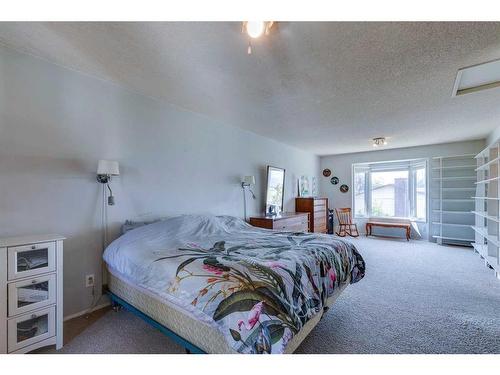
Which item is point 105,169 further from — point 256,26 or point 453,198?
point 453,198

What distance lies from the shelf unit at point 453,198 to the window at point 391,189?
0.26 metres

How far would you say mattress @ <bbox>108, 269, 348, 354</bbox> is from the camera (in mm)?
1393

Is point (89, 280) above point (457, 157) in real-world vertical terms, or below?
below

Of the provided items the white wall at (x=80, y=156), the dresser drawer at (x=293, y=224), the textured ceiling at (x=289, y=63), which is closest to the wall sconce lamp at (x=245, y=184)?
the dresser drawer at (x=293, y=224)

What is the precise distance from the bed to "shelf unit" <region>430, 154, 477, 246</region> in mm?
4474

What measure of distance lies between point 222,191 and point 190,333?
249 centimetres

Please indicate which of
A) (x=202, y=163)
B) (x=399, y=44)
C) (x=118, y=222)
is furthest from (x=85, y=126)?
(x=399, y=44)

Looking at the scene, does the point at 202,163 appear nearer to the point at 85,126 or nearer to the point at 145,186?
the point at 145,186

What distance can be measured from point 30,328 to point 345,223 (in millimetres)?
6554

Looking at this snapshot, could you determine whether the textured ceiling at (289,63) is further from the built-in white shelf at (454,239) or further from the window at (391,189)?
the built-in white shelf at (454,239)

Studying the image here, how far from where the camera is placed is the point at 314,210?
18.7 ft

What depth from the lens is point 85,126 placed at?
2.32 metres

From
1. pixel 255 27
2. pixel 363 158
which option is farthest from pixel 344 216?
pixel 255 27

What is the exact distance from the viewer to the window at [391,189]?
19.7 ft
